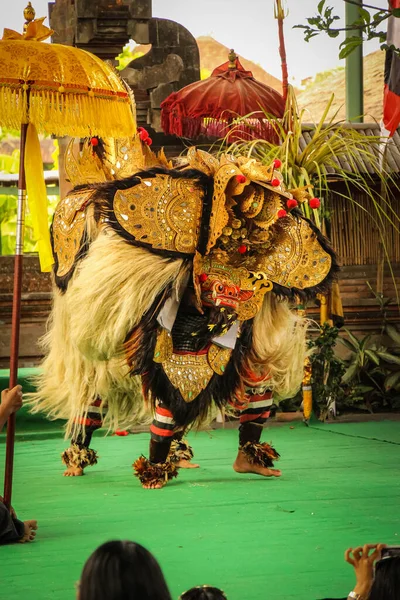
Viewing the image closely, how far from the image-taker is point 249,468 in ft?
17.3

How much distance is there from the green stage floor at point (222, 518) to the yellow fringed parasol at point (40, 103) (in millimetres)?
497

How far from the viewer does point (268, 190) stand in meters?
4.86

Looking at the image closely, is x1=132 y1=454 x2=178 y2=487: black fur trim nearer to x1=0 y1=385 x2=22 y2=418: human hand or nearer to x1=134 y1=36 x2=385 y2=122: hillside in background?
x1=0 y1=385 x2=22 y2=418: human hand

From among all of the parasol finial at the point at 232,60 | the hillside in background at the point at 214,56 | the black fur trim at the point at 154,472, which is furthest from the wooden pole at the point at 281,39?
the hillside in background at the point at 214,56

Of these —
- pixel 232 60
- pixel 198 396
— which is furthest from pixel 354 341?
pixel 198 396

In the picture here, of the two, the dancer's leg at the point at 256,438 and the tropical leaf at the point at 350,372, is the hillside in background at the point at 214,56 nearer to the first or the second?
the tropical leaf at the point at 350,372

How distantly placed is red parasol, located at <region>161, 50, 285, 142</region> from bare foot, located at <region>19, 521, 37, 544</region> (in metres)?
4.64

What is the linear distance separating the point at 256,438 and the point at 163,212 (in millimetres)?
1274

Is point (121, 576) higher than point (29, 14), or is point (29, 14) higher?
point (29, 14)

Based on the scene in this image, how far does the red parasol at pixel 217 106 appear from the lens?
8.07 m

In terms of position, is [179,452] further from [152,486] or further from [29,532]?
[29,532]

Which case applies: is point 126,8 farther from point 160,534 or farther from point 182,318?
point 160,534

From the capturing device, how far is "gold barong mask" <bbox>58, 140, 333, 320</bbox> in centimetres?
477

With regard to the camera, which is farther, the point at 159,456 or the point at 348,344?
the point at 348,344
